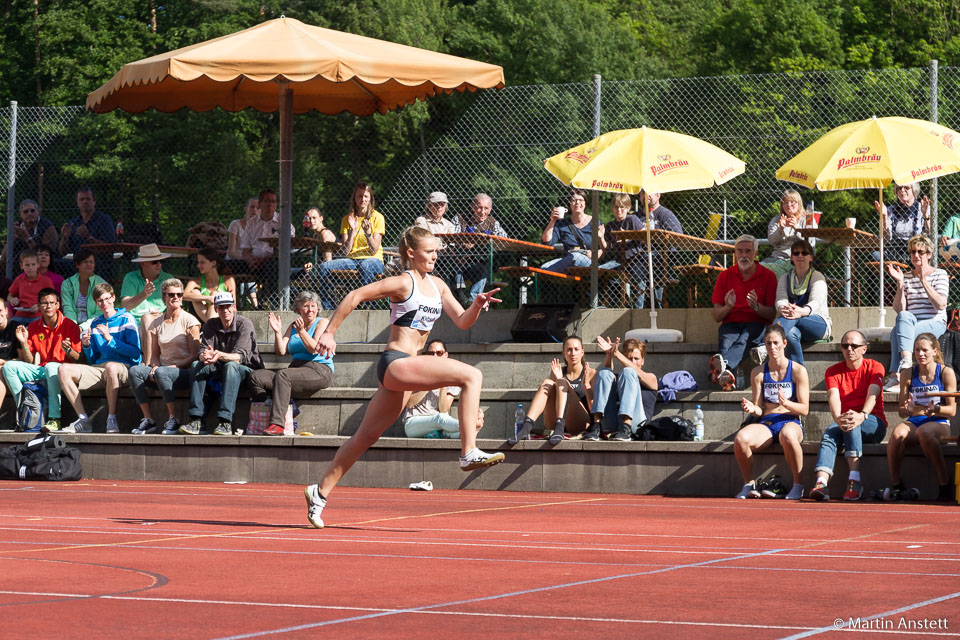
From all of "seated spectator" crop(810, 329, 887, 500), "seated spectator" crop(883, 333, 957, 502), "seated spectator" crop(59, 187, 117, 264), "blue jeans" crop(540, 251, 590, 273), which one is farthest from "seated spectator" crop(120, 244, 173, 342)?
"seated spectator" crop(883, 333, 957, 502)

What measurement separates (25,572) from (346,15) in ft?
120

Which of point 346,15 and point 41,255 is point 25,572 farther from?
point 346,15

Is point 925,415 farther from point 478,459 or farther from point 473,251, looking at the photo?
point 473,251

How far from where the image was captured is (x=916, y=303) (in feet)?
46.1

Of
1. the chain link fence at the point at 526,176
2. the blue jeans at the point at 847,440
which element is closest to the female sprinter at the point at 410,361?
the blue jeans at the point at 847,440

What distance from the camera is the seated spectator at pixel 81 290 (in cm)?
1731

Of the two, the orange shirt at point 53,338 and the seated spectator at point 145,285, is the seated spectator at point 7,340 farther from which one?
the seated spectator at point 145,285

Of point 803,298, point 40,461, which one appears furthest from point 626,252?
point 40,461

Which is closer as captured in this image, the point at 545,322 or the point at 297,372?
the point at 297,372

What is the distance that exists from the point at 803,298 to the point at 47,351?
27.2 feet

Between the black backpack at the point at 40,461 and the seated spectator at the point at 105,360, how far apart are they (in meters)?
0.93

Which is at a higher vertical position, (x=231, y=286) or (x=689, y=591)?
(x=231, y=286)

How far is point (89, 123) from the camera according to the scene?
18.5 meters

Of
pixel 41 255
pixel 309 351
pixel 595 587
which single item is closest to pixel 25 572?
pixel 595 587
